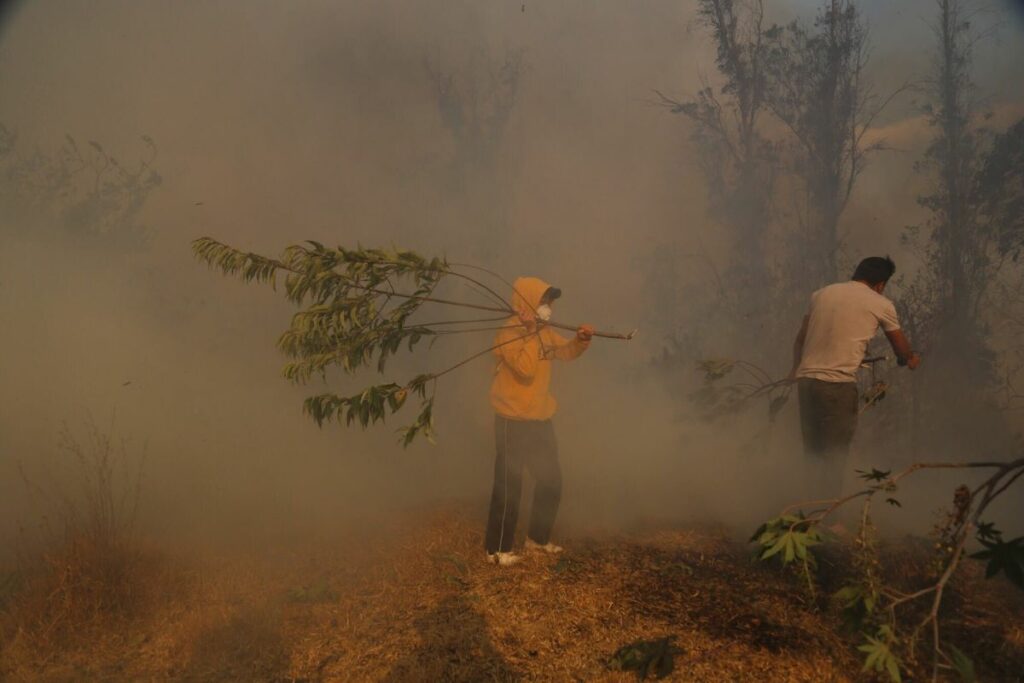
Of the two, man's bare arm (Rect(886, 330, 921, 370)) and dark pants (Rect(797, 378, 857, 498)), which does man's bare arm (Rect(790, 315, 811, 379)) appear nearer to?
dark pants (Rect(797, 378, 857, 498))

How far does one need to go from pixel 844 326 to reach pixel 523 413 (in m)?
2.01

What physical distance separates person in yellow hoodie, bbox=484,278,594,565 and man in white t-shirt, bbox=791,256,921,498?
1.43m

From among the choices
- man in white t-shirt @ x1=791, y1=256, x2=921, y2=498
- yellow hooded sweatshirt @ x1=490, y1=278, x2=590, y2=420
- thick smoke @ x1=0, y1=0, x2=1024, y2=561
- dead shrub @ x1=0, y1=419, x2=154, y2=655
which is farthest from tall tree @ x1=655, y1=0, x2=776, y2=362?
dead shrub @ x1=0, y1=419, x2=154, y2=655

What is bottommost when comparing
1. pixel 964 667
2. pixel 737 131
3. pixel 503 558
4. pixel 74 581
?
pixel 74 581

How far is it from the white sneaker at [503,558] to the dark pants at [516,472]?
1.2 inches

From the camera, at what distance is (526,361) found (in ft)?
13.2

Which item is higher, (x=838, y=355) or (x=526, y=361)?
(x=838, y=355)

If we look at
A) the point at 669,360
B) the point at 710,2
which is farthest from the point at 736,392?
the point at 710,2

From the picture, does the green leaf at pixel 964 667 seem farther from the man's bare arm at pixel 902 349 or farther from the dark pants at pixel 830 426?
the man's bare arm at pixel 902 349

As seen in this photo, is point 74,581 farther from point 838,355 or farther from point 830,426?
point 838,355

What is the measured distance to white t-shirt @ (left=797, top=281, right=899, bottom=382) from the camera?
3775mm

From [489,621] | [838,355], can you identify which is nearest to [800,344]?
[838,355]

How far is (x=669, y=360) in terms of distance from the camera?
26.9 feet

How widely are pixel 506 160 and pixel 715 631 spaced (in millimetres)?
8635
